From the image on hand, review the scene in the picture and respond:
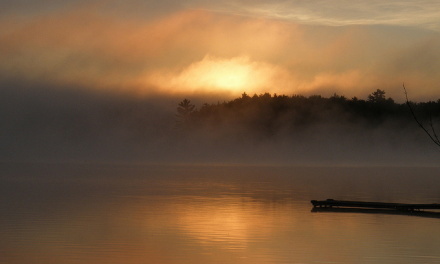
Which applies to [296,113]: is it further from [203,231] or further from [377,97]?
[203,231]

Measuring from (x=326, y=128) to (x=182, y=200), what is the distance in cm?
11609

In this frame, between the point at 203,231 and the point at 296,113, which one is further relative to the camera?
the point at 296,113

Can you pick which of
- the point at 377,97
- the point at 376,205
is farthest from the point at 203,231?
the point at 377,97

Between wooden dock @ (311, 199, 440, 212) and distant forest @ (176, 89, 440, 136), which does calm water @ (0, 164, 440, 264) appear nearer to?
wooden dock @ (311, 199, 440, 212)

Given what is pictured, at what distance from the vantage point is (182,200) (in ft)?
143

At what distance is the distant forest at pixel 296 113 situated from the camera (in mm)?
146125

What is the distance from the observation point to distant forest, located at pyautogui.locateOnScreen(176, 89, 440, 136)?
Answer: 146 metres

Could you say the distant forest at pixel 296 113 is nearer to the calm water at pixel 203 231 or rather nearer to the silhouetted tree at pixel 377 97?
the silhouetted tree at pixel 377 97

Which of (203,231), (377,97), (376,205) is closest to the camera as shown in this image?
(203,231)

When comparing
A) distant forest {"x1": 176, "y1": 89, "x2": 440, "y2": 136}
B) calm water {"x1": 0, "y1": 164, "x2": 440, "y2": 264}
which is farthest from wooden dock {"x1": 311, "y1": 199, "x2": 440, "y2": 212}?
distant forest {"x1": 176, "y1": 89, "x2": 440, "y2": 136}

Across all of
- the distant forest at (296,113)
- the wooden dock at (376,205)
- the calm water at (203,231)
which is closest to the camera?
the calm water at (203,231)

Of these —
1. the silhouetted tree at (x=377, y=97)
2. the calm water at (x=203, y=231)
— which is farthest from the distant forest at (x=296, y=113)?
the calm water at (x=203, y=231)

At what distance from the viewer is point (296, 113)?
6309 inches

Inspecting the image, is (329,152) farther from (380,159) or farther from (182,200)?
(182,200)
